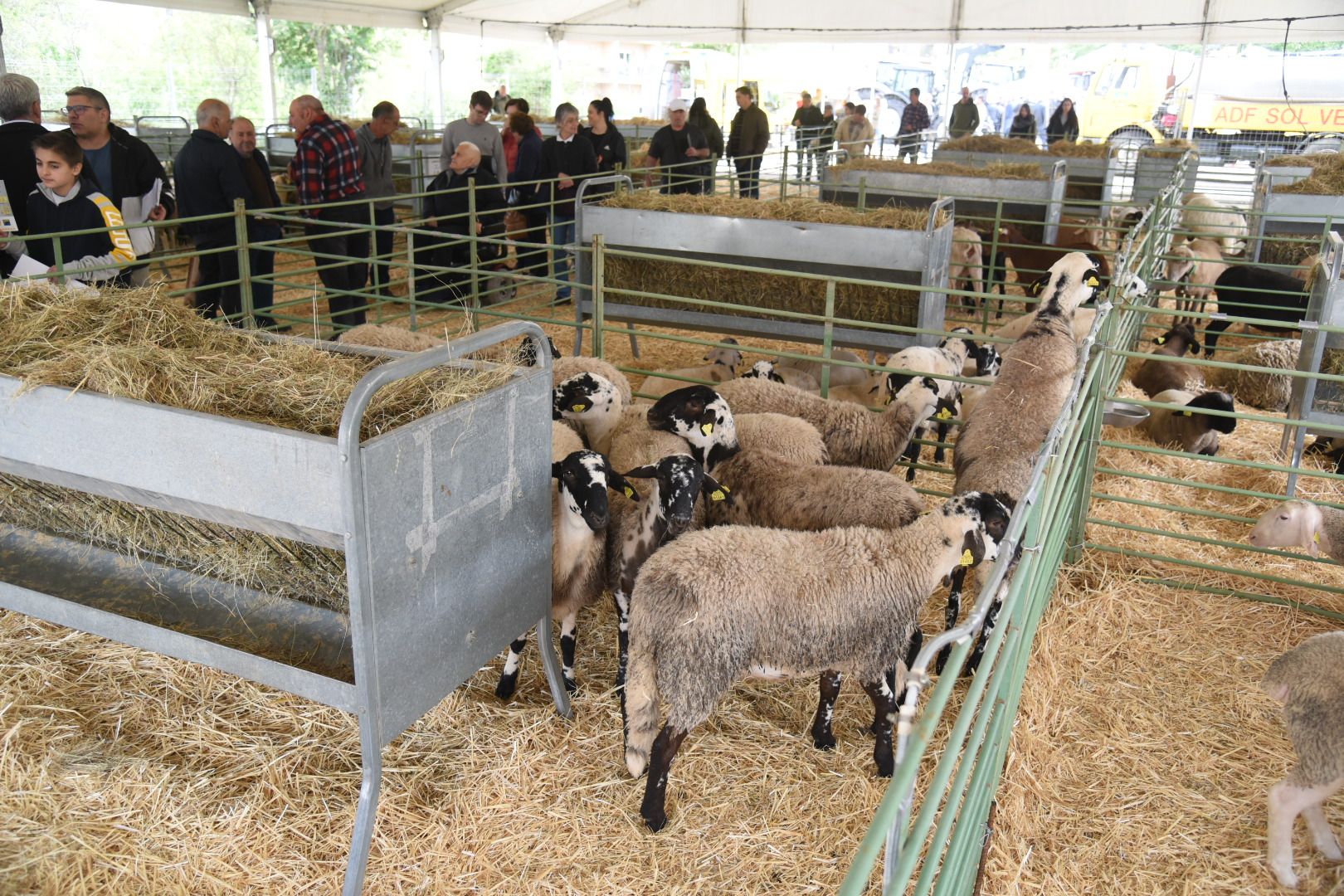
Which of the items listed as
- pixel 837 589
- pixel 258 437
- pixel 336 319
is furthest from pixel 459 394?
pixel 336 319

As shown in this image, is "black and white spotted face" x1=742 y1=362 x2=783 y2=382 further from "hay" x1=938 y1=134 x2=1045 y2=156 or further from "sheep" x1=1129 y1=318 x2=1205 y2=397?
"hay" x1=938 y1=134 x2=1045 y2=156

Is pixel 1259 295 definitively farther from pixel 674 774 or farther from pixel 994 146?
pixel 674 774

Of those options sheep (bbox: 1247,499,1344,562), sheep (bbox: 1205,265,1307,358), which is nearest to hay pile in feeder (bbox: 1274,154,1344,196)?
sheep (bbox: 1205,265,1307,358)

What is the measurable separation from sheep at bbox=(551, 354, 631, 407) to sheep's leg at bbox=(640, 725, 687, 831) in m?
2.23

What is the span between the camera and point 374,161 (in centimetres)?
835

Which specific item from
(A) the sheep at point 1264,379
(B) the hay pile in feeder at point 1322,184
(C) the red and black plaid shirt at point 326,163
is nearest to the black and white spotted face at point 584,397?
(C) the red and black plaid shirt at point 326,163

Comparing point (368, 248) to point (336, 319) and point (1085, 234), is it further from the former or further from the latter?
point (1085, 234)

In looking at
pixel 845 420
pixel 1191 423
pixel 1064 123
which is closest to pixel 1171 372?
pixel 1191 423

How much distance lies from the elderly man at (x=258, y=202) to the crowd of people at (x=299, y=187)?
14mm

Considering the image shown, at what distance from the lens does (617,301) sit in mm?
7266

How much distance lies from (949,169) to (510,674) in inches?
344

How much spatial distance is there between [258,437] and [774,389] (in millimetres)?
3175

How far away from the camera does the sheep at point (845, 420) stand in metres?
4.98

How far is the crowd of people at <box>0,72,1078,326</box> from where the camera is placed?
5.25 m
